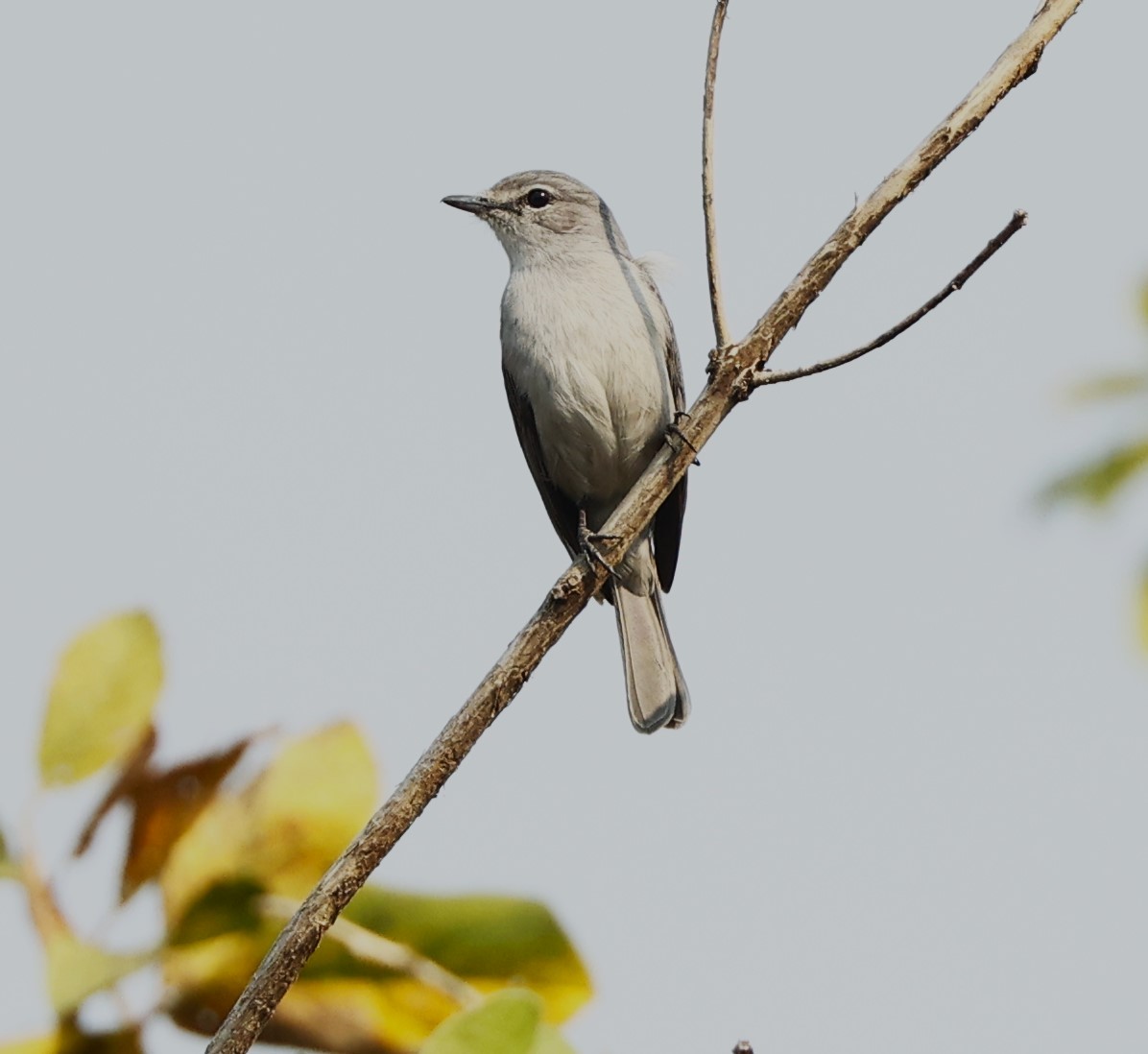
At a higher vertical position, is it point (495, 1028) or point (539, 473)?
point (539, 473)

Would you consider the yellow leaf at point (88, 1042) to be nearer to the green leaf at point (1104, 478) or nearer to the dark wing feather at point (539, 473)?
the green leaf at point (1104, 478)

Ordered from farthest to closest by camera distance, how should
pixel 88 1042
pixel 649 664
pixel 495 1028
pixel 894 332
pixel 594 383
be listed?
pixel 649 664 → pixel 594 383 → pixel 894 332 → pixel 88 1042 → pixel 495 1028

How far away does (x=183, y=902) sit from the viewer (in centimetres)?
151

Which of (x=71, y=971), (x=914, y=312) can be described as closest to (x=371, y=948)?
(x=71, y=971)

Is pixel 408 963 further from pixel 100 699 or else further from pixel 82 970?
pixel 100 699

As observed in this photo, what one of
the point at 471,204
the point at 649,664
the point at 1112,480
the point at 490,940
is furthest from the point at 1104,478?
the point at 471,204

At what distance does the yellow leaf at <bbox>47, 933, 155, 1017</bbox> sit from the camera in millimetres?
1362

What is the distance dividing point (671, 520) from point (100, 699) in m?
4.88

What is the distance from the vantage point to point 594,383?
18.9 feet

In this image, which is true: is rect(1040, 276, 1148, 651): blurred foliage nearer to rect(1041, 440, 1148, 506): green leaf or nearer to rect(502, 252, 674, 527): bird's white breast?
rect(1041, 440, 1148, 506): green leaf

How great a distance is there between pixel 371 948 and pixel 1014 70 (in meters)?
2.37

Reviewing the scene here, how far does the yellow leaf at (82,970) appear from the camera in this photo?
1.36 m

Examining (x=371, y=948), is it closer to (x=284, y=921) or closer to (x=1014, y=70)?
(x=284, y=921)

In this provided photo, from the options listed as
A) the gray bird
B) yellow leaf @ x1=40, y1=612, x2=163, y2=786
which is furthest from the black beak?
yellow leaf @ x1=40, y1=612, x2=163, y2=786
